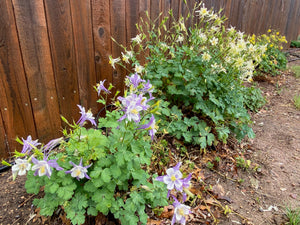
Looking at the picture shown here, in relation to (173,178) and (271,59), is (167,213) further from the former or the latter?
(271,59)

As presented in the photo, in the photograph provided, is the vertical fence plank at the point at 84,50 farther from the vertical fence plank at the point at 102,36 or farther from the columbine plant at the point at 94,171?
the columbine plant at the point at 94,171

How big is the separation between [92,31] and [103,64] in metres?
0.38

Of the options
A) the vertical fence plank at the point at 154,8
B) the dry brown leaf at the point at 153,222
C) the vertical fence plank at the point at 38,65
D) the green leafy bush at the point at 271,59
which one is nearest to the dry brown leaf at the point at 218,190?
the dry brown leaf at the point at 153,222

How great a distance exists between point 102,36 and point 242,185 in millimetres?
2182

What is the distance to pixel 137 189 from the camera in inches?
60.9

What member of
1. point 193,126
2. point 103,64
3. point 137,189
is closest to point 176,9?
point 103,64

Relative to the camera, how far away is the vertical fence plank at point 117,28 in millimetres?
2582

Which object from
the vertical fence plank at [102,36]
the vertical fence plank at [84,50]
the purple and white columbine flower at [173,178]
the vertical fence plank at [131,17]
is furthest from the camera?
the vertical fence plank at [131,17]

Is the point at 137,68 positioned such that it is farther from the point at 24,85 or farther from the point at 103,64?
the point at 24,85

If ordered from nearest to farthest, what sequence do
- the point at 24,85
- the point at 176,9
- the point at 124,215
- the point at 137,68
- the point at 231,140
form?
1. the point at 124,215
2. the point at 24,85
3. the point at 137,68
4. the point at 231,140
5. the point at 176,9

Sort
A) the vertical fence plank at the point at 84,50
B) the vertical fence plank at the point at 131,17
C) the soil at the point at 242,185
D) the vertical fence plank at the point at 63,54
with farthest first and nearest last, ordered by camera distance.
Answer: the vertical fence plank at the point at 131,17, the vertical fence plank at the point at 84,50, the vertical fence plank at the point at 63,54, the soil at the point at 242,185

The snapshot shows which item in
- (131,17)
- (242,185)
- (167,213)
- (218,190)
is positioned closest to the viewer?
(167,213)

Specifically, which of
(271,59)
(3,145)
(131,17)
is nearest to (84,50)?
(131,17)

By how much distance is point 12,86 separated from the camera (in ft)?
6.49
